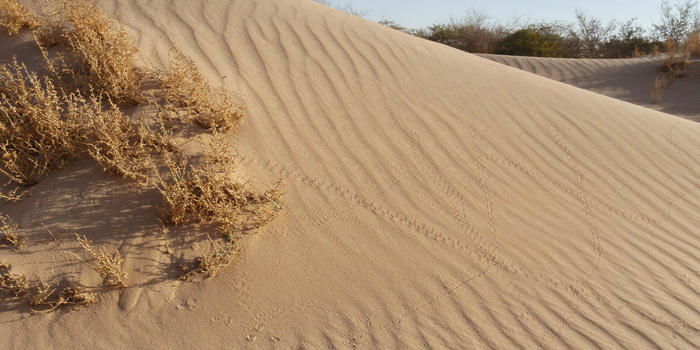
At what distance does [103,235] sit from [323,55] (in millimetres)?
2791

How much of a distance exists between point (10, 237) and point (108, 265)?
70 cm

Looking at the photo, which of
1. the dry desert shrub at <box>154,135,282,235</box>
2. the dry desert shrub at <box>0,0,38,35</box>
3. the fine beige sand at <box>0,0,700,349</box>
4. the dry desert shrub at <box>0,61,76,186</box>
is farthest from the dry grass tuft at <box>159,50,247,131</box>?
the dry desert shrub at <box>0,0,38,35</box>

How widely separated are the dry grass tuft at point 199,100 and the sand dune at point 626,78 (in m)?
8.84

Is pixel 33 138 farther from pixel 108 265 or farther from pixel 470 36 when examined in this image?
pixel 470 36

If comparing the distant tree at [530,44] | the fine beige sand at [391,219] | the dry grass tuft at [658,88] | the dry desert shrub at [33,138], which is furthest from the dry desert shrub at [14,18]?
the distant tree at [530,44]

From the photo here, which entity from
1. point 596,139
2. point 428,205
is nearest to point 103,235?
point 428,205

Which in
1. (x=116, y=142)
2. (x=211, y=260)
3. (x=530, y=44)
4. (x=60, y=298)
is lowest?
(x=60, y=298)

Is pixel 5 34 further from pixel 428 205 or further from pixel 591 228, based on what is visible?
pixel 591 228

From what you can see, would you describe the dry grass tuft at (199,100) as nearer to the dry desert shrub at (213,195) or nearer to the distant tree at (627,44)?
the dry desert shrub at (213,195)

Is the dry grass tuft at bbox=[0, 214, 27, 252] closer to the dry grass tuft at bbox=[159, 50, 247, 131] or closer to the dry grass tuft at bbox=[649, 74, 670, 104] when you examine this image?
the dry grass tuft at bbox=[159, 50, 247, 131]

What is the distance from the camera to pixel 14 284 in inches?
87.7

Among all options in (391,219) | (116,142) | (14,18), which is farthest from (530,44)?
(116,142)

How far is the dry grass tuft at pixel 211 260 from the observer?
7.87ft

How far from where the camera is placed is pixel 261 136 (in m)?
3.30
